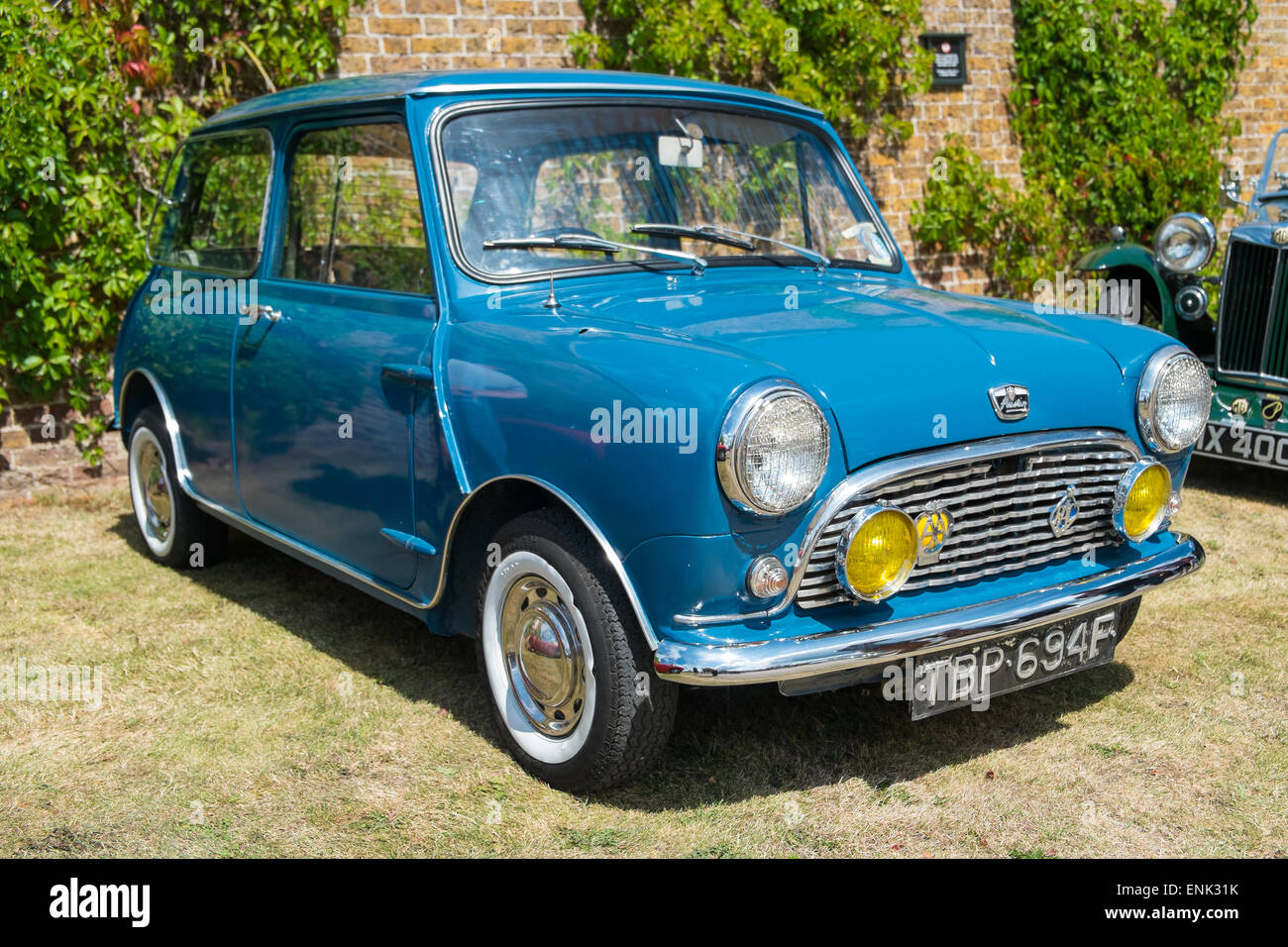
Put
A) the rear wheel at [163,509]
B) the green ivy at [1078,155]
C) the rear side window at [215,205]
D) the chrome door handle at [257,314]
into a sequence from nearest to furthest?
the chrome door handle at [257,314]
the rear side window at [215,205]
the rear wheel at [163,509]
the green ivy at [1078,155]

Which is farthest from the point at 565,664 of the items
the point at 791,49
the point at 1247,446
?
the point at 791,49

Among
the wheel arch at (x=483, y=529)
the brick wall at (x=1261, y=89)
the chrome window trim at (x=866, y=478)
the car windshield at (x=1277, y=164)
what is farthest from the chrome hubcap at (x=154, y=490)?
A: the brick wall at (x=1261, y=89)

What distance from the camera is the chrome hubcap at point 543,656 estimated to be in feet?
9.93

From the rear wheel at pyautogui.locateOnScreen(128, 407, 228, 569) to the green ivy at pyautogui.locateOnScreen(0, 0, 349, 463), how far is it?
4.61ft

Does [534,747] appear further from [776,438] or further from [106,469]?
[106,469]

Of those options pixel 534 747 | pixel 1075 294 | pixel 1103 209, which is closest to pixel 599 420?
pixel 534 747

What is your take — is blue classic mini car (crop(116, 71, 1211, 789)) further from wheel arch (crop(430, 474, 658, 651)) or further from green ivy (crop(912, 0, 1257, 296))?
green ivy (crop(912, 0, 1257, 296))

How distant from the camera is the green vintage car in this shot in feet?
18.9

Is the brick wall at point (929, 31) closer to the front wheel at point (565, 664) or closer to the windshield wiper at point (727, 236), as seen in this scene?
the windshield wiper at point (727, 236)

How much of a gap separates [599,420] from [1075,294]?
473 centimetres

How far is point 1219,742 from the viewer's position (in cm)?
335

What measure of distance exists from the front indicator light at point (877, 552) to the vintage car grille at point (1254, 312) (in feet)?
12.5

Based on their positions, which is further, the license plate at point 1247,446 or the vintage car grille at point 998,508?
the license plate at point 1247,446

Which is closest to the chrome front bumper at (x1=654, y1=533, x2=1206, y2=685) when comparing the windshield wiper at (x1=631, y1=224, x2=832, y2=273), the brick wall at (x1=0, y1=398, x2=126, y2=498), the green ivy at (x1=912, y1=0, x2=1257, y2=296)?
the windshield wiper at (x1=631, y1=224, x2=832, y2=273)
